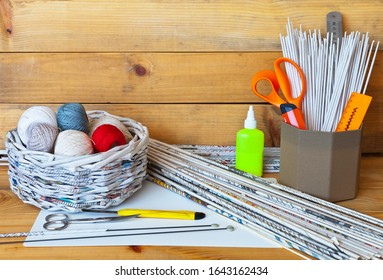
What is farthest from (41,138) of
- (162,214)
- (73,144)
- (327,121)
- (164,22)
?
(327,121)

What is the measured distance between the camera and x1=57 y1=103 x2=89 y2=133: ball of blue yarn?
0.87 metres

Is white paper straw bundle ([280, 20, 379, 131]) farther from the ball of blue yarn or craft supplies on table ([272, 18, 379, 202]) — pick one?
the ball of blue yarn

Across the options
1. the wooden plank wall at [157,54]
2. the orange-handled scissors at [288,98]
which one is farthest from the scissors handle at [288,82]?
the wooden plank wall at [157,54]

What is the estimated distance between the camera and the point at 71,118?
0.87 m

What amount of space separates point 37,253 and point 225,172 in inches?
13.3

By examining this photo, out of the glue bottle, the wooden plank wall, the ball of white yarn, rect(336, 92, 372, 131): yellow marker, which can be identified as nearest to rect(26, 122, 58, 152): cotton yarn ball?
the ball of white yarn

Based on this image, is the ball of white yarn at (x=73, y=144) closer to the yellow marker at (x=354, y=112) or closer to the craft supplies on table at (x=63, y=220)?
the craft supplies on table at (x=63, y=220)

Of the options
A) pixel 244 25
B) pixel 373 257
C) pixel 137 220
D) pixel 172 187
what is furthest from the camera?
pixel 244 25

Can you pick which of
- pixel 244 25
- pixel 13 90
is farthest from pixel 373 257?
pixel 13 90

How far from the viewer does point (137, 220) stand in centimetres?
80

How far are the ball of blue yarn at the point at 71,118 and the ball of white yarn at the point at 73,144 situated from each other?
46mm

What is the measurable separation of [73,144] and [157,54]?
306mm

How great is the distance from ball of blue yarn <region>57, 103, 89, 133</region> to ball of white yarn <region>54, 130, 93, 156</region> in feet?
0.15
